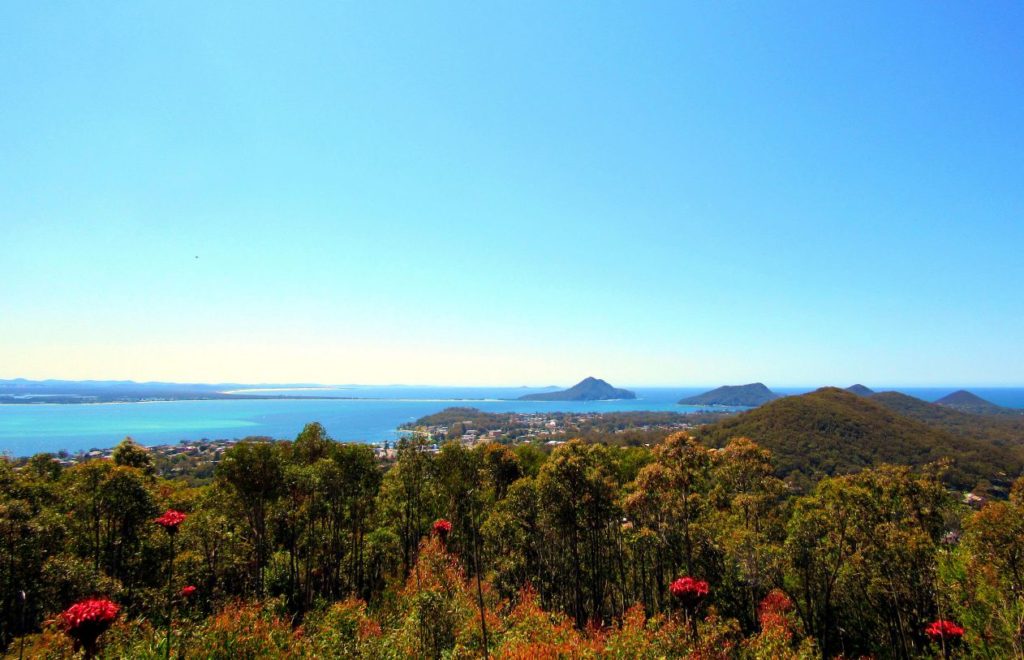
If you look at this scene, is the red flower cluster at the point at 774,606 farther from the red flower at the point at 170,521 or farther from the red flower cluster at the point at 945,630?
the red flower at the point at 170,521

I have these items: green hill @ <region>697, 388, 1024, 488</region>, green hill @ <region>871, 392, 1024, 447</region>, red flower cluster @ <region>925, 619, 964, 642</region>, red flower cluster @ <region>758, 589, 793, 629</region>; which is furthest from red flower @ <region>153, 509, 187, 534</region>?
green hill @ <region>871, 392, 1024, 447</region>

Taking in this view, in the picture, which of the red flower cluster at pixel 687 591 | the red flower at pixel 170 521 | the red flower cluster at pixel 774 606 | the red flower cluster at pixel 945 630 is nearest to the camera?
the red flower at pixel 170 521

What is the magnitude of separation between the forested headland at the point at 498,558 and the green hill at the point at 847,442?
221 feet

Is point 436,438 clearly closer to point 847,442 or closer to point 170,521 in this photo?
point 170,521

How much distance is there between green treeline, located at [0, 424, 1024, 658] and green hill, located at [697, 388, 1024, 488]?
67.3 metres

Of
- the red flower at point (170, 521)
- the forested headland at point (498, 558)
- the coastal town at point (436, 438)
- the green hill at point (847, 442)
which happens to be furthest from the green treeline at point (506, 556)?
the green hill at point (847, 442)

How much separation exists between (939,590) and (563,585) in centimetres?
1494

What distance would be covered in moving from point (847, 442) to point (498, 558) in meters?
107

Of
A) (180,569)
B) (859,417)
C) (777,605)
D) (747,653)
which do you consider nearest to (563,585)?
(777,605)

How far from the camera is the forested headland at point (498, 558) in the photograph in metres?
10.1

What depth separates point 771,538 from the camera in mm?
17766

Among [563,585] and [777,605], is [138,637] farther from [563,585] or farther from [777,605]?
[777,605]

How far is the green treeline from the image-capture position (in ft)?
33.8

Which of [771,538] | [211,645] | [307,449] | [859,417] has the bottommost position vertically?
[859,417]
